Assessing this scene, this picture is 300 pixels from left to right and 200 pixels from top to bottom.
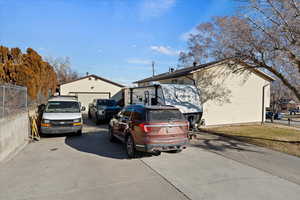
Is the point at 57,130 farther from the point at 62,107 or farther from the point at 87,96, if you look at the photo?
the point at 87,96

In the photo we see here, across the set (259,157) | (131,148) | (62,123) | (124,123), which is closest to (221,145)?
(259,157)

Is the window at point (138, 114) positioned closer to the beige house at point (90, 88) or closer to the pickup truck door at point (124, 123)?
the pickup truck door at point (124, 123)

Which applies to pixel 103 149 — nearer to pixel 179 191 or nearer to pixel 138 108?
pixel 138 108

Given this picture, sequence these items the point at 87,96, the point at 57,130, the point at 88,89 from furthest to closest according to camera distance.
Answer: the point at 88,89 < the point at 87,96 < the point at 57,130

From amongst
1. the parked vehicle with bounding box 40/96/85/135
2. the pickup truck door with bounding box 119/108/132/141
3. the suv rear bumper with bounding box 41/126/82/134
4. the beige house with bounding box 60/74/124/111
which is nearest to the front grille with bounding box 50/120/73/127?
the parked vehicle with bounding box 40/96/85/135

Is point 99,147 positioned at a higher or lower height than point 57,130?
lower

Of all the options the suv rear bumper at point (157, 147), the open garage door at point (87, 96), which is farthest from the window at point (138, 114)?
the open garage door at point (87, 96)

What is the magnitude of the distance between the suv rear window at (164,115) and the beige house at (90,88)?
55.5 ft

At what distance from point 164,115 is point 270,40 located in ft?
20.4

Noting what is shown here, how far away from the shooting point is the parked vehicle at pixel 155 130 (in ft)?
16.9

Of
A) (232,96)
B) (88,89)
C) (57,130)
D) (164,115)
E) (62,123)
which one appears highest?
(88,89)

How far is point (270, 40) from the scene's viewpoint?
7.62 meters

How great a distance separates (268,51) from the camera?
26.0 feet

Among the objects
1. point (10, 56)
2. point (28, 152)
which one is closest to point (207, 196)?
point (28, 152)
